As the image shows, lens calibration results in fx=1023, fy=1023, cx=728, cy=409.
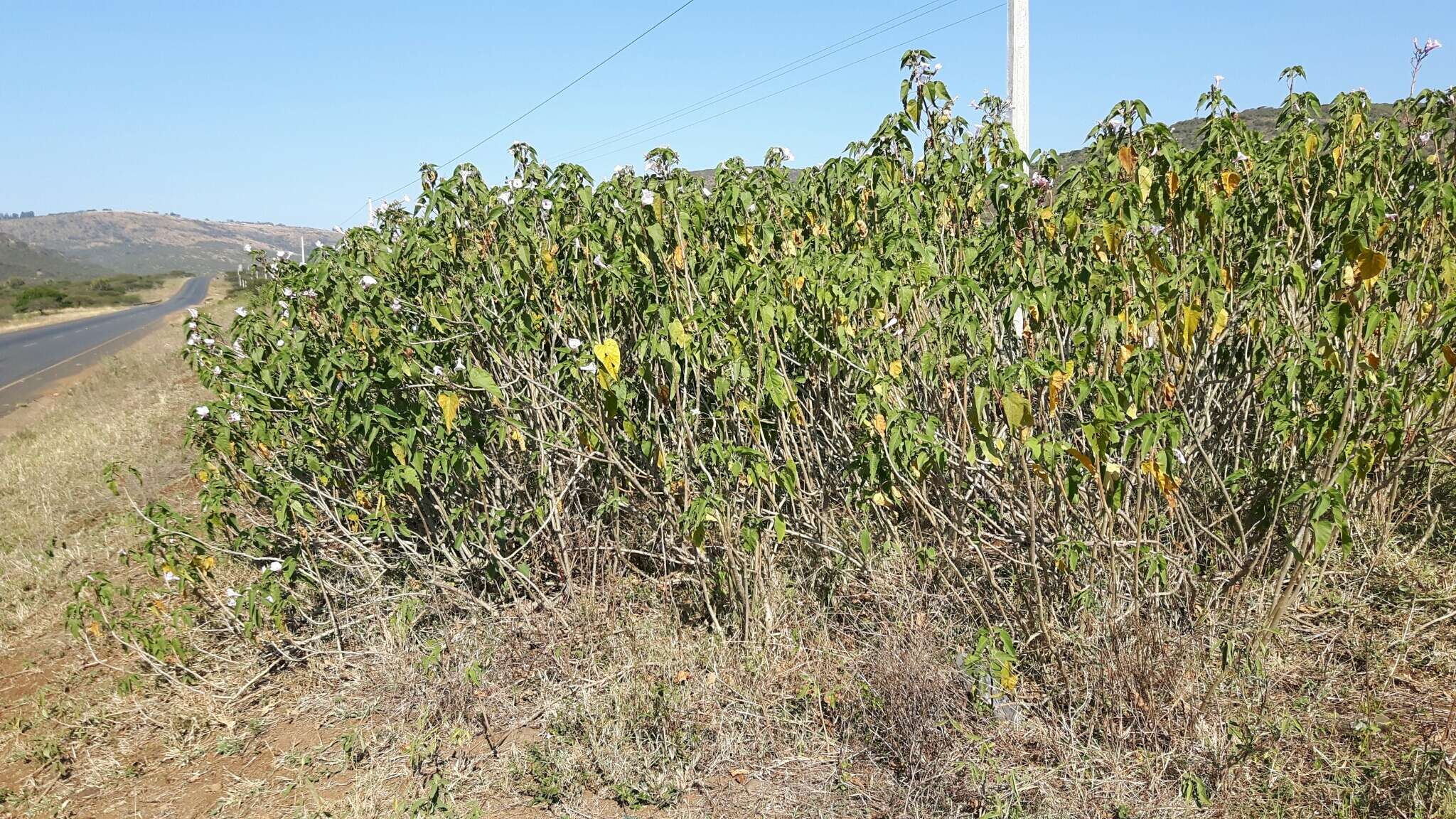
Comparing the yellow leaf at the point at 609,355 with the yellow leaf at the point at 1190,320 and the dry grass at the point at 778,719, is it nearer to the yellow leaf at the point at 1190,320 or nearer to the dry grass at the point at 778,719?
the dry grass at the point at 778,719

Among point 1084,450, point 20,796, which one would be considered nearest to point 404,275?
point 20,796

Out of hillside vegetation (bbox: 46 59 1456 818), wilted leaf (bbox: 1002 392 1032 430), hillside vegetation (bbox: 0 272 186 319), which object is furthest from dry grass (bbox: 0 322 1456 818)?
hillside vegetation (bbox: 0 272 186 319)

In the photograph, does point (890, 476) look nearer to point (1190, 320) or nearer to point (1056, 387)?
point (1056, 387)

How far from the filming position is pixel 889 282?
8.60ft

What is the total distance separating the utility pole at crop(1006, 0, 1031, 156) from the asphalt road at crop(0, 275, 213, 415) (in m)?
14.7

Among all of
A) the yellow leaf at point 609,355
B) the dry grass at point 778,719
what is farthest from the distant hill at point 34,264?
the yellow leaf at point 609,355

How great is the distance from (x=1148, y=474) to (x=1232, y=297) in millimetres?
679

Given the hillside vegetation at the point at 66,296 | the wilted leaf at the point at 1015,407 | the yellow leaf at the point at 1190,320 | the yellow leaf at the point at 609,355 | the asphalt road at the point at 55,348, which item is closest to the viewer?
the wilted leaf at the point at 1015,407

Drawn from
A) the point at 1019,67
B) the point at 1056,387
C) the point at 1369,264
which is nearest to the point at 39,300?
the point at 1019,67

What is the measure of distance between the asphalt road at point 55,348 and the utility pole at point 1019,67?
48.3 ft

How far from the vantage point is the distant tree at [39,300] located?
1638 inches

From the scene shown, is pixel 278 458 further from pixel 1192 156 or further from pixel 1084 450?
pixel 1192 156

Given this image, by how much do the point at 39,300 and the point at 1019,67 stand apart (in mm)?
49723

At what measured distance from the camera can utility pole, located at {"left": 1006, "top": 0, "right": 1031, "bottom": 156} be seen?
438cm
